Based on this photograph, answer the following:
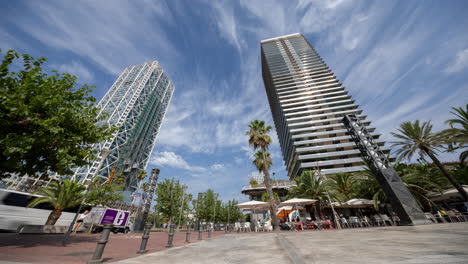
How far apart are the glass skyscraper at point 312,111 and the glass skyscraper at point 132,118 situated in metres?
54.7

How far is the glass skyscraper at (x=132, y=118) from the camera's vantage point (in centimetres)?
5200

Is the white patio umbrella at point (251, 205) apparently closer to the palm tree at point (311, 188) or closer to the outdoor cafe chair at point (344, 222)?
the palm tree at point (311, 188)

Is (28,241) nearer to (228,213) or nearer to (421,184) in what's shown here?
(421,184)

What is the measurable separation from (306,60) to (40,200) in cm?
9146

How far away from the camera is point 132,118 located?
194ft

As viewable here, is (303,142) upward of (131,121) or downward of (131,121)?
downward

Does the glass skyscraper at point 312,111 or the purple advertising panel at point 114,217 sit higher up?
the glass skyscraper at point 312,111

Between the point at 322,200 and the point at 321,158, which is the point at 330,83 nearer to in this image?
the point at 321,158

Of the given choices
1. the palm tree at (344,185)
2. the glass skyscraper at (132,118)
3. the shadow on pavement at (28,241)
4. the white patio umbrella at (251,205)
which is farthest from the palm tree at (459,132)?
the glass skyscraper at (132,118)

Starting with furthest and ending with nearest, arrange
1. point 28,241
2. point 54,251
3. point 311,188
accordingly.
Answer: point 311,188 → point 28,241 → point 54,251

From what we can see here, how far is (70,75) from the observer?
21.3 feet

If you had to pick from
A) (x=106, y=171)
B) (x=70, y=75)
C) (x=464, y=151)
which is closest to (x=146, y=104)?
(x=106, y=171)

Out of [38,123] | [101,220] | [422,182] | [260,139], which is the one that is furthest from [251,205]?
[422,182]

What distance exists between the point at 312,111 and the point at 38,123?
65.7 metres
